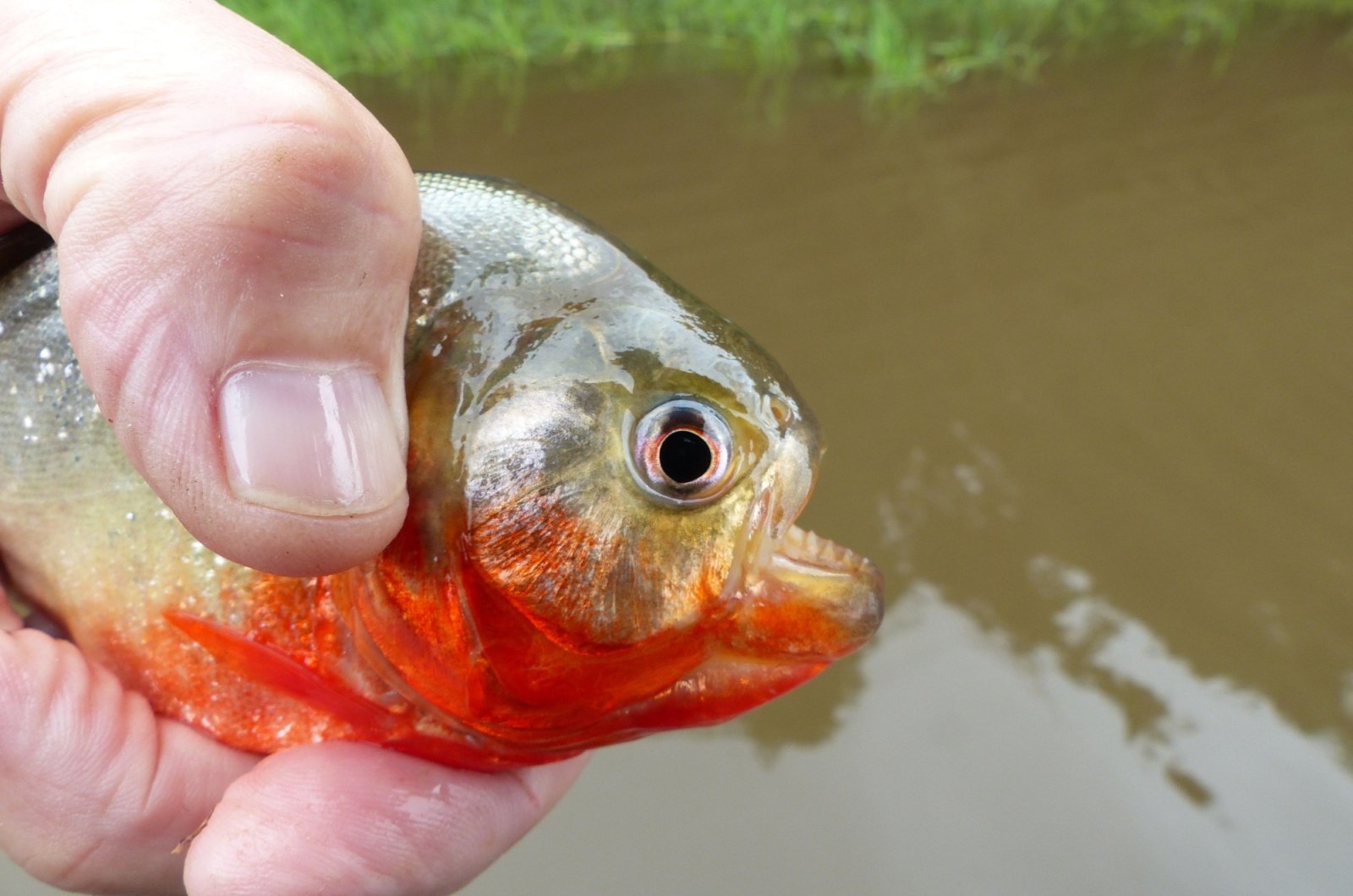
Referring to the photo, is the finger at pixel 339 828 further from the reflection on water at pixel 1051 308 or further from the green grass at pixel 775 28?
the green grass at pixel 775 28

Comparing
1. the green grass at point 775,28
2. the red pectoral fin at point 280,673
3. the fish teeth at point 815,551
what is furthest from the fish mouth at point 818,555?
the green grass at point 775,28

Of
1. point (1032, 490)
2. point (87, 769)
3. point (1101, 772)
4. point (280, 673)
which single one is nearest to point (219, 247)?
point (280, 673)

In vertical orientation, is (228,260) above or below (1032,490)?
above

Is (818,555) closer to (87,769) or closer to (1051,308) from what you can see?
(87,769)

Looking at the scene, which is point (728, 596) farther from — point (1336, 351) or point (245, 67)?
point (1336, 351)

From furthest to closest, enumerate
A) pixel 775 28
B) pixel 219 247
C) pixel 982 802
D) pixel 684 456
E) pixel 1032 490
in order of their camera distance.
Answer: pixel 775 28 → pixel 1032 490 → pixel 982 802 → pixel 684 456 → pixel 219 247

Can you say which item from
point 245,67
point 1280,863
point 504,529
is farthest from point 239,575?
point 1280,863

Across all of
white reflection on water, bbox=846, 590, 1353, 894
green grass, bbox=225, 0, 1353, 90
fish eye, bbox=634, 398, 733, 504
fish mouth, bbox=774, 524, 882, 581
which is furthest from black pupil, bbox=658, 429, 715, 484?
green grass, bbox=225, 0, 1353, 90
